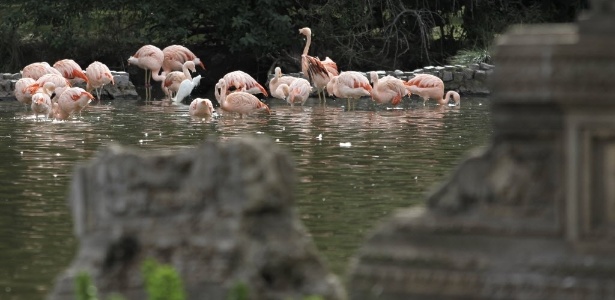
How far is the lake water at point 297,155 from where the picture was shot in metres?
8.18

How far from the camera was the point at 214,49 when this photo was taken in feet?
100

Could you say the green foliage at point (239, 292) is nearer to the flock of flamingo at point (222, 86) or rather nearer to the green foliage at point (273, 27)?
the flock of flamingo at point (222, 86)

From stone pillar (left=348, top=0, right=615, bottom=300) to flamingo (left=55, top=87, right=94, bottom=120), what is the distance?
1390cm

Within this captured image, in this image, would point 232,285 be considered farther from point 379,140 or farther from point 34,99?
point 34,99

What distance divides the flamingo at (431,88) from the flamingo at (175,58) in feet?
16.0

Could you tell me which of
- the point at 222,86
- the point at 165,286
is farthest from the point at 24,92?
the point at 165,286

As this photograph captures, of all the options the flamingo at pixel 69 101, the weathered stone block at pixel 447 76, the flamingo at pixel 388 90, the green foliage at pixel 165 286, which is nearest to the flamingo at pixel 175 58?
the weathered stone block at pixel 447 76

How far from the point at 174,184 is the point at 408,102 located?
19.6 metres

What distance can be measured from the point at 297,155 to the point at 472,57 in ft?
45.6

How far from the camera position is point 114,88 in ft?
86.7

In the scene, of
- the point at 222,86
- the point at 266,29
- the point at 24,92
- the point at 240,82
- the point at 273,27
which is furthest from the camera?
the point at 266,29

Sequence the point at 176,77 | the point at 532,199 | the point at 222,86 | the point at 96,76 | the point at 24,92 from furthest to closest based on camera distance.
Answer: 1. the point at 176,77
2. the point at 96,76
3. the point at 222,86
4. the point at 24,92
5. the point at 532,199

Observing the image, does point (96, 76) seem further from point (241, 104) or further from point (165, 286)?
point (165, 286)

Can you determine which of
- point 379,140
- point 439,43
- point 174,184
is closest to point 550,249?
point 174,184
